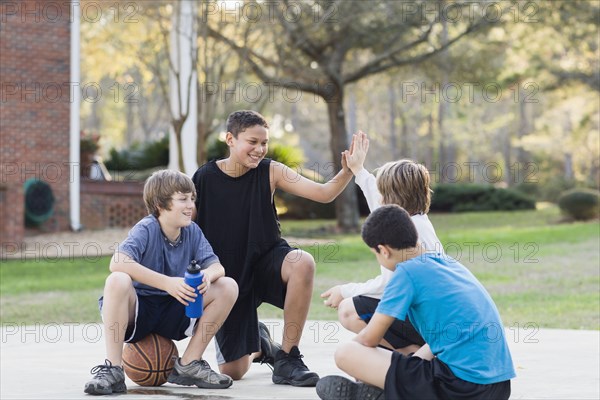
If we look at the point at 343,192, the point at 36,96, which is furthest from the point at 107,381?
the point at 343,192

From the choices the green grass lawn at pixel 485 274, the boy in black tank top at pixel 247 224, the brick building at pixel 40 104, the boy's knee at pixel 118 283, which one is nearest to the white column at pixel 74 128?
the brick building at pixel 40 104

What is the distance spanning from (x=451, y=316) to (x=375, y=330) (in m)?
0.35

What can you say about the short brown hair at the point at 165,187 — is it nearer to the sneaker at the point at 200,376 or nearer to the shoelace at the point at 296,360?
the sneaker at the point at 200,376

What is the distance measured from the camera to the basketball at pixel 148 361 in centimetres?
567

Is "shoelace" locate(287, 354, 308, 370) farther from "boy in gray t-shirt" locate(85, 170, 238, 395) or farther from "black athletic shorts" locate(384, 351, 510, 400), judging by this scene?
"black athletic shorts" locate(384, 351, 510, 400)

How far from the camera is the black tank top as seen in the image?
6.16m

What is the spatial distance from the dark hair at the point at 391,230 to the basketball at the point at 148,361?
1.83 metres

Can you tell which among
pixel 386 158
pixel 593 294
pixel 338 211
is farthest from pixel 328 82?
pixel 386 158

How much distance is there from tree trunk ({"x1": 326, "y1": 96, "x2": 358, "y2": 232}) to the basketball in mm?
19658

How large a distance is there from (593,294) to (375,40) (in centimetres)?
1308

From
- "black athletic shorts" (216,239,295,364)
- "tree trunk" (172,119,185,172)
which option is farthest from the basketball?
"tree trunk" (172,119,185,172)

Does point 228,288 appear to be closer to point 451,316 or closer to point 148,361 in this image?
point 148,361

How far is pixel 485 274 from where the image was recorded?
15.8 m

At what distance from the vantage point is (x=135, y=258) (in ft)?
18.0
